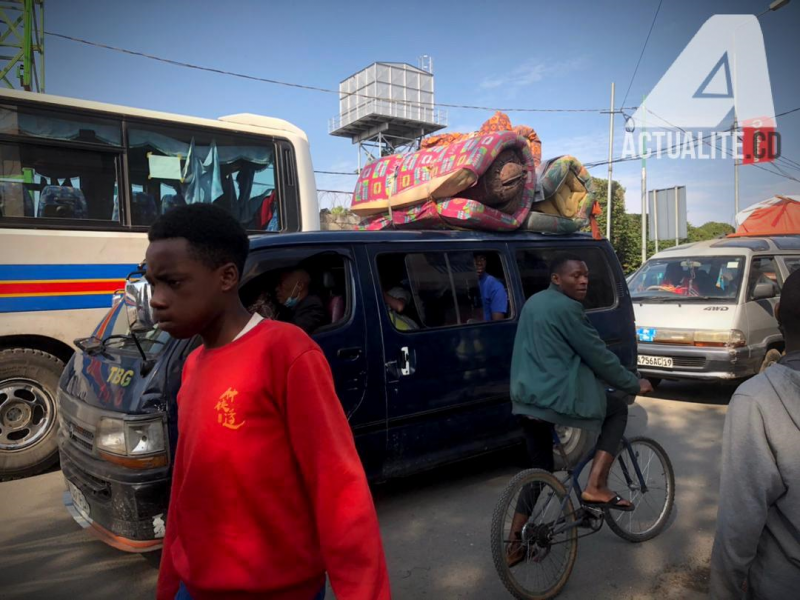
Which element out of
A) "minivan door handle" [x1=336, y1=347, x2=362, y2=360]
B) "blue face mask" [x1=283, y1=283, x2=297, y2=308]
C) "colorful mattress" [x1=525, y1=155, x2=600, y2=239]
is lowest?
"minivan door handle" [x1=336, y1=347, x2=362, y2=360]

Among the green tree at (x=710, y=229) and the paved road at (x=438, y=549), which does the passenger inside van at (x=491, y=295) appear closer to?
the paved road at (x=438, y=549)

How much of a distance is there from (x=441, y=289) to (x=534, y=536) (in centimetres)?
193

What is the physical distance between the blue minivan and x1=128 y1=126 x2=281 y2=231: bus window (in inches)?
91.4

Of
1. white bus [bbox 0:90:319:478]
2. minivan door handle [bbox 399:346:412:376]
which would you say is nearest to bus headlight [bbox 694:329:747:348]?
minivan door handle [bbox 399:346:412:376]

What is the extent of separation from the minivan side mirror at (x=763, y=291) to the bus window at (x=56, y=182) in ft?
24.8

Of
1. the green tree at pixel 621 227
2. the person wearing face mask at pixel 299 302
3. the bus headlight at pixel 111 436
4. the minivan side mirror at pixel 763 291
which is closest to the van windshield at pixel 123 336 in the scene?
the bus headlight at pixel 111 436

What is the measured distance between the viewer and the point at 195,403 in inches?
55.6

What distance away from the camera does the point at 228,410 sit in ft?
4.38

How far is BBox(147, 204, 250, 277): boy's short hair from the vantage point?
1.41m

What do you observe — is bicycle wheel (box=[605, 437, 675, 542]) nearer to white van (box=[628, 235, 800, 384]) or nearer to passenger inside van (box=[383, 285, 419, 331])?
passenger inside van (box=[383, 285, 419, 331])

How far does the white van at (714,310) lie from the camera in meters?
7.28

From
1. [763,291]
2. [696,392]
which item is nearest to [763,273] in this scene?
[763,291]

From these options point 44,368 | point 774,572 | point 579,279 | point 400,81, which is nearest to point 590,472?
point 579,279

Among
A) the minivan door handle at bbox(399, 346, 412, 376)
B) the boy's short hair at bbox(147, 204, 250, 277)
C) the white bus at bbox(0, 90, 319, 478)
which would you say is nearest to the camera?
the boy's short hair at bbox(147, 204, 250, 277)
